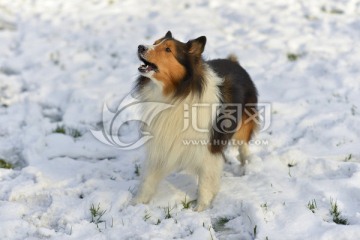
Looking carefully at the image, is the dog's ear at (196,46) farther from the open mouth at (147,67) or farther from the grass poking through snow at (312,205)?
the grass poking through snow at (312,205)

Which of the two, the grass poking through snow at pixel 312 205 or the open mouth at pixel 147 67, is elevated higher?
the open mouth at pixel 147 67

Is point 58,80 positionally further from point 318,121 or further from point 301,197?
point 301,197

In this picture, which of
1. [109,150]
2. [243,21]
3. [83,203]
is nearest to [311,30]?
[243,21]

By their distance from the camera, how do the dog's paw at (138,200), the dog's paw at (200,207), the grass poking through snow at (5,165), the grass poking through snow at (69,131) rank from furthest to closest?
the grass poking through snow at (69,131) → the grass poking through snow at (5,165) → the dog's paw at (138,200) → the dog's paw at (200,207)

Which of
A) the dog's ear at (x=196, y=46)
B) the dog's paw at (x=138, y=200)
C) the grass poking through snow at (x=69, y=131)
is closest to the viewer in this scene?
the dog's ear at (x=196, y=46)

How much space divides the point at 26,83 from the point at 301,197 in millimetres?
4341

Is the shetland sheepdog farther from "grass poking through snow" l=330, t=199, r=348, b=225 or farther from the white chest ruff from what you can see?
"grass poking through snow" l=330, t=199, r=348, b=225

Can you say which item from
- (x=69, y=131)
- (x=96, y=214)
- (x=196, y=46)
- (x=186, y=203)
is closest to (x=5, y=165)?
(x=69, y=131)
